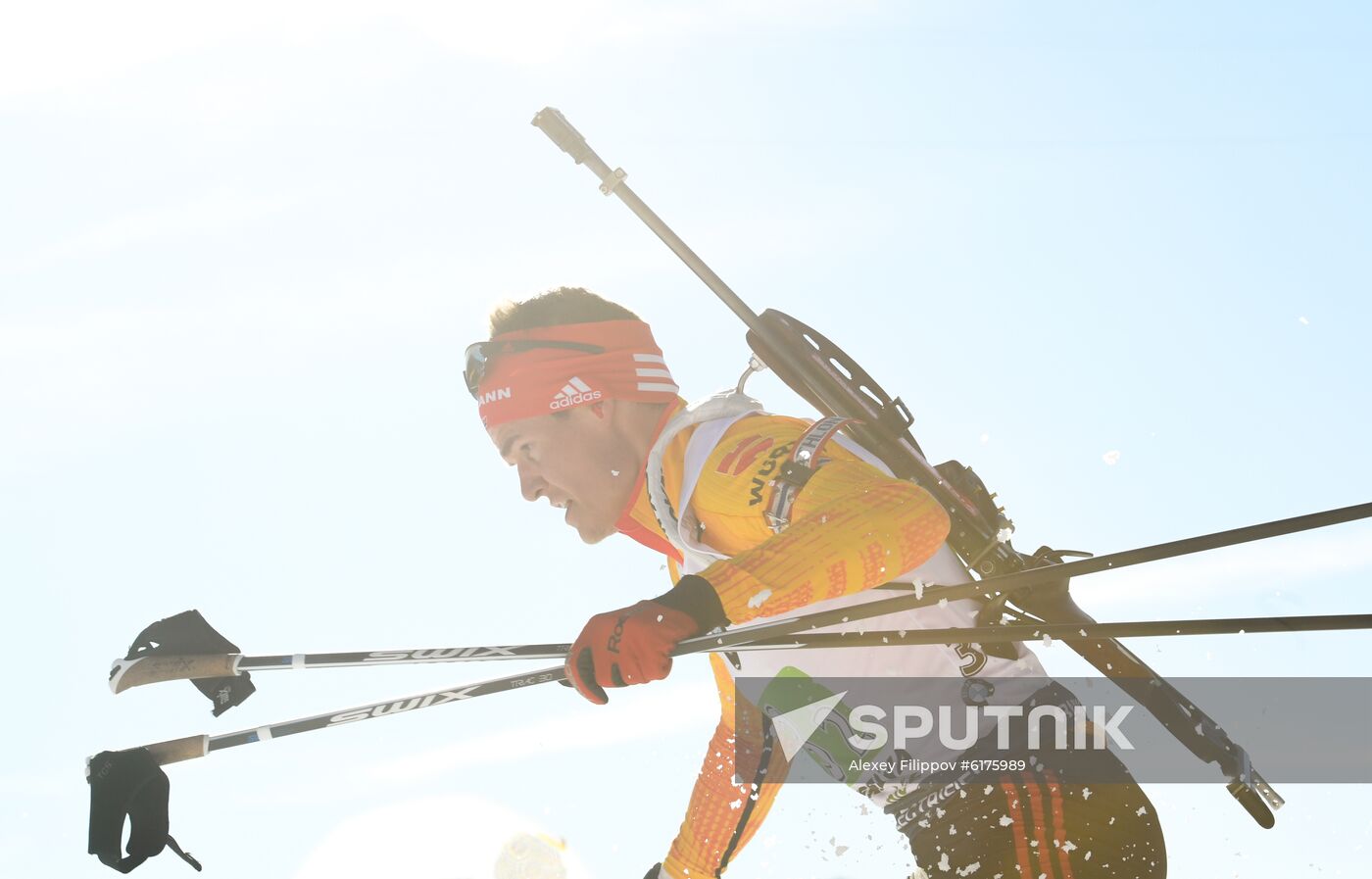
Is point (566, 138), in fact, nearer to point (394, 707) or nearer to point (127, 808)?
point (394, 707)

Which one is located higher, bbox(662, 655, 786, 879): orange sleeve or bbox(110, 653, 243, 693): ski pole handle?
bbox(110, 653, 243, 693): ski pole handle

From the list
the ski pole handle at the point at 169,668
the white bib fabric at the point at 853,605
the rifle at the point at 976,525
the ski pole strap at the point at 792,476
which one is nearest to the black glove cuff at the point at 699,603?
the ski pole strap at the point at 792,476

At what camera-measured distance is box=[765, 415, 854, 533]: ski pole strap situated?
3.29m

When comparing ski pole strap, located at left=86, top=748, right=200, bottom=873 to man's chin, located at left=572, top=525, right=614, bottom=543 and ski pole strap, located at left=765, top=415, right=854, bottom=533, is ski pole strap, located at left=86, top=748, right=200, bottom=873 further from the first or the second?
ski pole strap, located at left=765, top=415, right=854, bottom=533

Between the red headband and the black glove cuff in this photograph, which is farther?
the red headband

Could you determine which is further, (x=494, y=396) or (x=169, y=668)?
(x=494, y=396)

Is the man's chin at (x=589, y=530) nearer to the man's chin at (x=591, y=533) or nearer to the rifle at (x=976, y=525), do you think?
the man's chin at (x=591, y=533)

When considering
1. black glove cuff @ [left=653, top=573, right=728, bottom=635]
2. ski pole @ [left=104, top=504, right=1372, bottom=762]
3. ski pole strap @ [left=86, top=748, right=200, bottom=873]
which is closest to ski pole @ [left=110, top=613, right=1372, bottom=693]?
ski pole @ [left=104, top=504, right=1372, bottom=762]

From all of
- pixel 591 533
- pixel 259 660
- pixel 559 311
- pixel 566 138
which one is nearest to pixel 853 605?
pixel 591 533

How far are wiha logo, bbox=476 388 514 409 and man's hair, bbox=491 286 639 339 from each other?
271 millimetres

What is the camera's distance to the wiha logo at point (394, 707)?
391cm

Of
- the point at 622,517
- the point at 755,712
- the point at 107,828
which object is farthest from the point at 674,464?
the point at 107,828

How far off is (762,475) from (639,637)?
23.7 inches

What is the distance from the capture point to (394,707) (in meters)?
4.00
